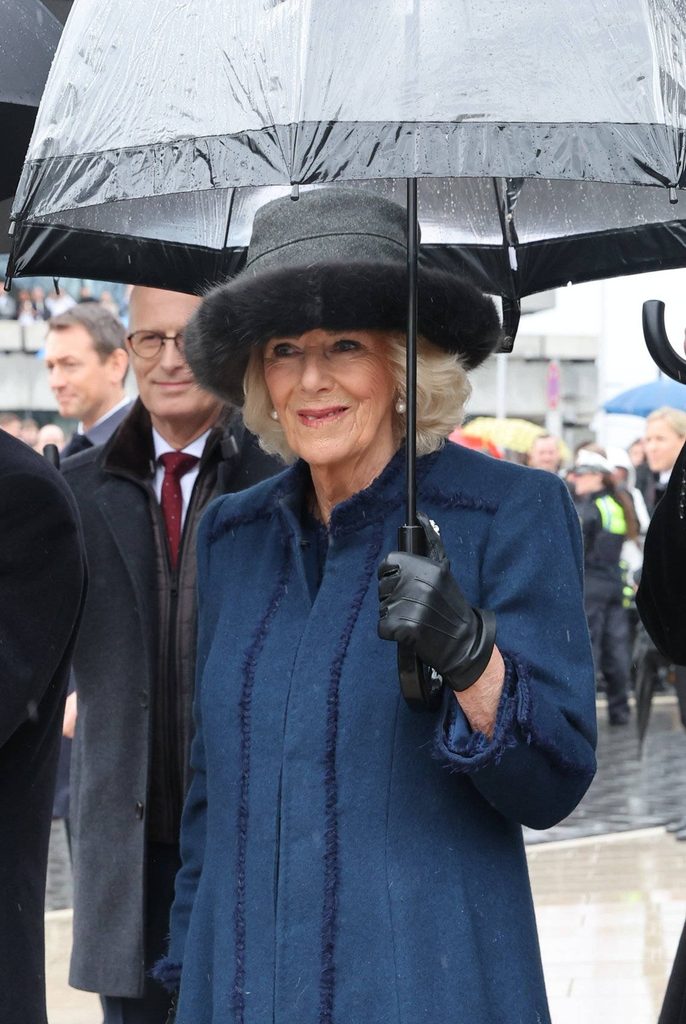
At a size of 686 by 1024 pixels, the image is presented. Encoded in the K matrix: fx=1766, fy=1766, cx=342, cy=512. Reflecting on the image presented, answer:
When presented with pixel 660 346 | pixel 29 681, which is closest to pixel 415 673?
pixel 29 681

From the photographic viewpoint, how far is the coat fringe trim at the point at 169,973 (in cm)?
308

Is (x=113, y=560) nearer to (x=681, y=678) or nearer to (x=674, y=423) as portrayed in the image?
(x=681, y=678)

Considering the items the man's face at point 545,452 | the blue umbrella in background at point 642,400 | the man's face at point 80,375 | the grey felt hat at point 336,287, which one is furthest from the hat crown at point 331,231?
the blue umbrella in background at point 642,400

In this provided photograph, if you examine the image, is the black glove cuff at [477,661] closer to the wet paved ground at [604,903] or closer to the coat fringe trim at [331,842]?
the coat fringe trim at [331,842]

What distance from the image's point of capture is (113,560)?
4.30m

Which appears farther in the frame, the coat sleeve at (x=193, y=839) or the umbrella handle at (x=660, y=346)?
the umbrella handle at (x=660, y=346)

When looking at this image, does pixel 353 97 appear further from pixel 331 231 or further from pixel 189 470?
pixel 189 470

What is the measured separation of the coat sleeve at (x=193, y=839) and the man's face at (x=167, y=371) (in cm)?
123

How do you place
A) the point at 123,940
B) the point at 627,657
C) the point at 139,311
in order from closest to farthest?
the point at 123,940 < the point at 139,311 < the point at 627,657

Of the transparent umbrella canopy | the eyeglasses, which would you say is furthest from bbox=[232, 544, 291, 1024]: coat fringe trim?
the eyeglasses

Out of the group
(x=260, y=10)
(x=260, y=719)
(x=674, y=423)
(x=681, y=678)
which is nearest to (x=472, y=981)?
(x=260, y=719)

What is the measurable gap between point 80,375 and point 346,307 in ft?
12.3

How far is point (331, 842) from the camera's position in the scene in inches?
108

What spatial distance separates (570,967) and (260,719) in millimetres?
4062
